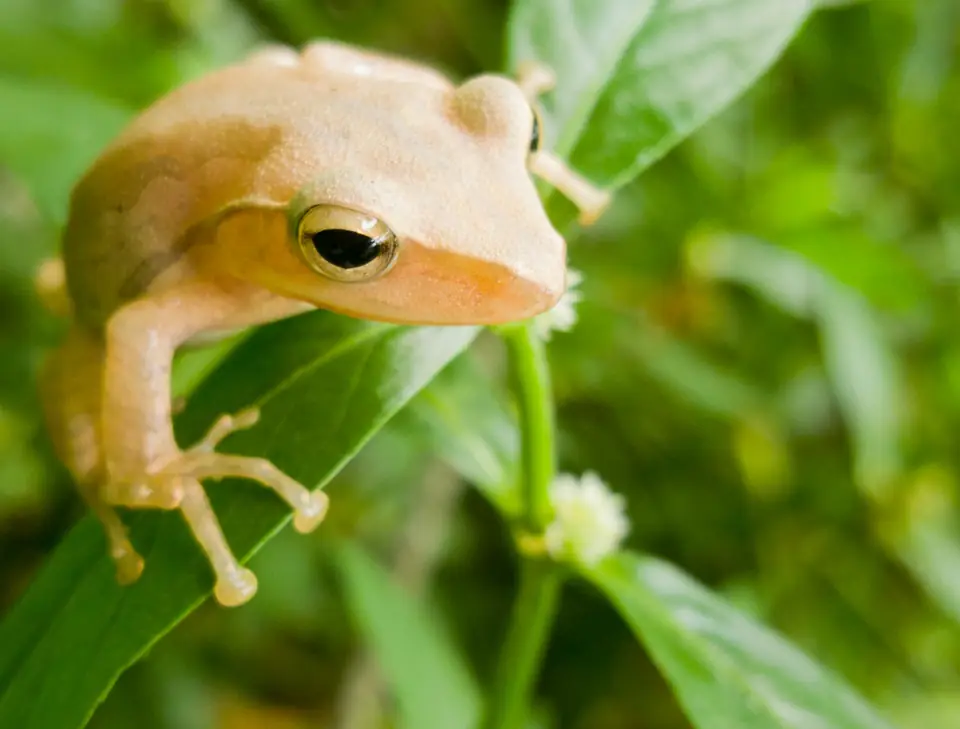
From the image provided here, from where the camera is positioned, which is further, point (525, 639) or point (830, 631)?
point (830, 631)

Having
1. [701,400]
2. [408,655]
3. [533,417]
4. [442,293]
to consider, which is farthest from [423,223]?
[701,400]

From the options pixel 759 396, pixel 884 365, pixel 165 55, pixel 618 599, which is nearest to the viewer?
pixel 618 599

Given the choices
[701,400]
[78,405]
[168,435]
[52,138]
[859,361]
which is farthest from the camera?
[701,400]

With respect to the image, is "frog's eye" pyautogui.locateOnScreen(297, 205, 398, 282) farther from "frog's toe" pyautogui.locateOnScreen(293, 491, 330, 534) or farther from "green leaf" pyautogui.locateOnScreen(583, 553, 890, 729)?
"green leaf" pyautogui.locateOnScreen(583, 553, 890, 729)

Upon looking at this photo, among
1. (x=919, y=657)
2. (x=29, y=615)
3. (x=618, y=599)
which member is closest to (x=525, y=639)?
(x=618, y=599)

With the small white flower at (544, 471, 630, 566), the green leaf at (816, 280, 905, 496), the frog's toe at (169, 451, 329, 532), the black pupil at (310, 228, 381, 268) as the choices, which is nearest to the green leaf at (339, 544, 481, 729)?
the small white flower at (544, 471, 630, 566)

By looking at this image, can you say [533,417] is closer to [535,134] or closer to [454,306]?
[454,306]

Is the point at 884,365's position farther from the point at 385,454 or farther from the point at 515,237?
the point at 515,237
